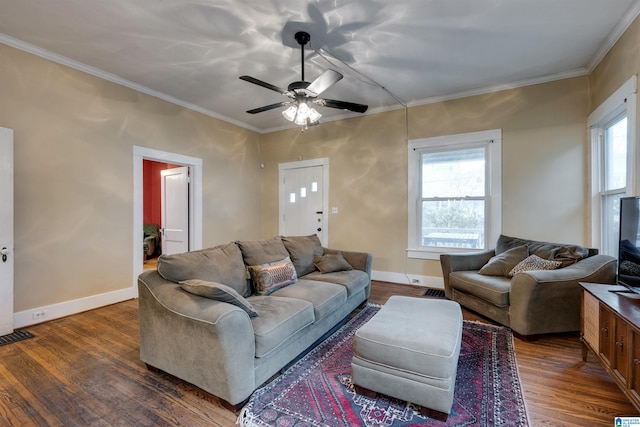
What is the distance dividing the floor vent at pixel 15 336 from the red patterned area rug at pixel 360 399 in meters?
2.51

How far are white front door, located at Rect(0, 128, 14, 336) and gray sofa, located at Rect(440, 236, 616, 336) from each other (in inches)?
181

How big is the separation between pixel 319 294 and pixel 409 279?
2.42 metres

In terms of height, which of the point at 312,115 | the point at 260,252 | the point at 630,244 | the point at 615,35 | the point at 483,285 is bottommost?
the point at 483,285

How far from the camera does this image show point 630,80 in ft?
8.34

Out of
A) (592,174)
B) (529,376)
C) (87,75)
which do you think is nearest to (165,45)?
(87,75)

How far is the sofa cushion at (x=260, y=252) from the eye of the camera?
2.73 m

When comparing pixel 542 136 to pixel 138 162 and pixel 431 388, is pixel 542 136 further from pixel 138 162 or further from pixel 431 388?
pixel 138 162

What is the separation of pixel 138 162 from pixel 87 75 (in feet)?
3.63

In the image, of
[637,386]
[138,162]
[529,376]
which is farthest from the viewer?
[138,162]

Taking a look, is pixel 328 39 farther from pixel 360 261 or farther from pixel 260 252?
pixel 360 261

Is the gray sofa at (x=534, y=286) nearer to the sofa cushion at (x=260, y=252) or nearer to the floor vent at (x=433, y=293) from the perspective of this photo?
the floor vent at (x=433, y=293)

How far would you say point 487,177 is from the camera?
4.05 m

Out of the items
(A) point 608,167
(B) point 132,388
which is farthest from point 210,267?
(A) point 608,167

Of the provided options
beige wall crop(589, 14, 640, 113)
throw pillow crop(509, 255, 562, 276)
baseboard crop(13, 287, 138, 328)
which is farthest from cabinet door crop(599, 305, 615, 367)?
baseboard crop(13, 287, 138, 328)
